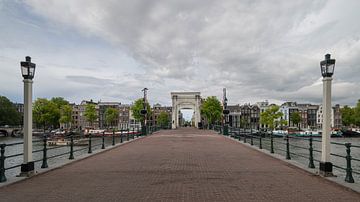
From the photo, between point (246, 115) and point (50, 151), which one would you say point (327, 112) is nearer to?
point (50, 151)

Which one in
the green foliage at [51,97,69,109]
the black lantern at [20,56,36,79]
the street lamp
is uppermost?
the green foliage at [51,97,69,109]

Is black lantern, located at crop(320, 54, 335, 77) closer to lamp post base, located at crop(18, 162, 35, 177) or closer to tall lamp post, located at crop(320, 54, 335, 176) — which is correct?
tall lamp post, located at crop(320, 54, 335, 176)

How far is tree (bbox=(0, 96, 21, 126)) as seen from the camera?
303ft

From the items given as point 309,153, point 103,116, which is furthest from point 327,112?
point 103,116

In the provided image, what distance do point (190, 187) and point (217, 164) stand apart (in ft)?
12.8

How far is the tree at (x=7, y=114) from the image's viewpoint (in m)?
92.2

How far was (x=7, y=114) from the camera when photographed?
9300cm

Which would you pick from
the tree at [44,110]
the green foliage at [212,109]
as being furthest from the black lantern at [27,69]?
the tree at [44,110]

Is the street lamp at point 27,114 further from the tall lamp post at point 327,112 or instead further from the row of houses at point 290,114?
the row of houses at point 290,114

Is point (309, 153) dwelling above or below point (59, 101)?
below

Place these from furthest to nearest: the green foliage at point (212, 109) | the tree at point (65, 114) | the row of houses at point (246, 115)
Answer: the row of houses at point (246, 115) → the tree at point (65, 114) → the green foliage at point (212, 109)

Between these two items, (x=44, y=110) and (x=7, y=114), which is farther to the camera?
(x=7, y=114)

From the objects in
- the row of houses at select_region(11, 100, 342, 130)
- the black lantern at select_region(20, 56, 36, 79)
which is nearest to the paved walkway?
the black lantern at select_region(20, 56, 36, 79)

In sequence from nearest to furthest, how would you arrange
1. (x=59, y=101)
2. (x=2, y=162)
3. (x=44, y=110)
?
1. (x=2, y=162)
2. (x=44, y=110)
3. (x=59, y=101)
